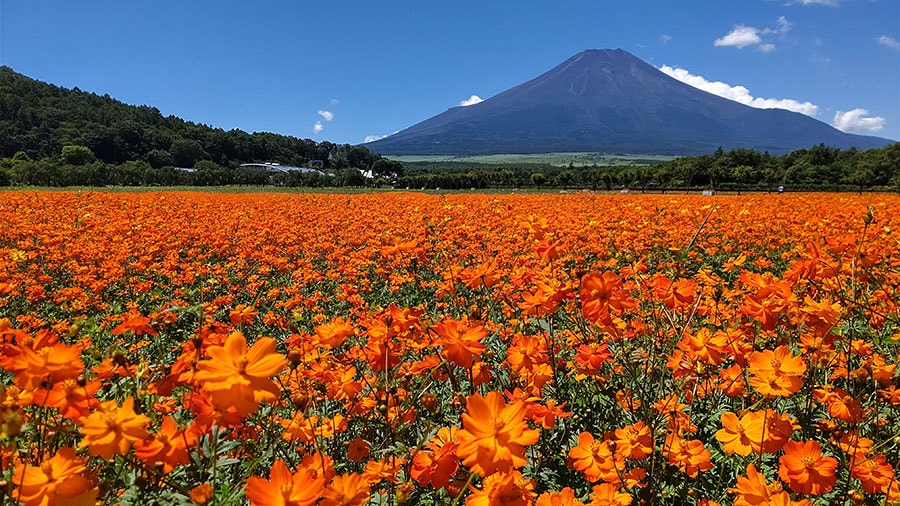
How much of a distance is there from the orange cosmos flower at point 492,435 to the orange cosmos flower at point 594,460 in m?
0.47

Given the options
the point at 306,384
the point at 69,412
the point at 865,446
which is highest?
the point at 69,412

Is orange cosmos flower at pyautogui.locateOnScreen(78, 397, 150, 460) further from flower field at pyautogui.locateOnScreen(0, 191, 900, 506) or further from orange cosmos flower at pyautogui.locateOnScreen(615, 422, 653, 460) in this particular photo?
orange cosmos flower at pyautogui.locateOnScreen(615, 422, 653, 460)

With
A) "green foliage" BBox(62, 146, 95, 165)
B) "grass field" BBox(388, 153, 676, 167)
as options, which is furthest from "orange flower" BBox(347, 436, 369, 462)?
"grass field" BBox(388, 153, 676, 167)

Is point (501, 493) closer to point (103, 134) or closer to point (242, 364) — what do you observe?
point (242, 364)

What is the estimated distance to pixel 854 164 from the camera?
37656 mm

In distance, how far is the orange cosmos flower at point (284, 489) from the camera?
83 centimetres

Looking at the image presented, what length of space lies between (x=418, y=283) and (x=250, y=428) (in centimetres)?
400

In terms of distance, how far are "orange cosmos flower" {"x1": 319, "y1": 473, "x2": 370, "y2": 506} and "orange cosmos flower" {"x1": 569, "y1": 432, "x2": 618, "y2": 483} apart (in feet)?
2.10

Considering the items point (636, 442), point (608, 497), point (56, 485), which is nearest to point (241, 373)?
point (56, 485)

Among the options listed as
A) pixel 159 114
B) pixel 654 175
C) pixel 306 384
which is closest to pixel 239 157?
pixel 159 114

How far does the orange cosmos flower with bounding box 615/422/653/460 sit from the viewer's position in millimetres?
1299

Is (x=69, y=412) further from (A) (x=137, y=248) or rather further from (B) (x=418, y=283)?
(A) (x=137, y=248)

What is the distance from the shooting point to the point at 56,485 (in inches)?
32.9

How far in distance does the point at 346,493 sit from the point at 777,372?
1070 mm
